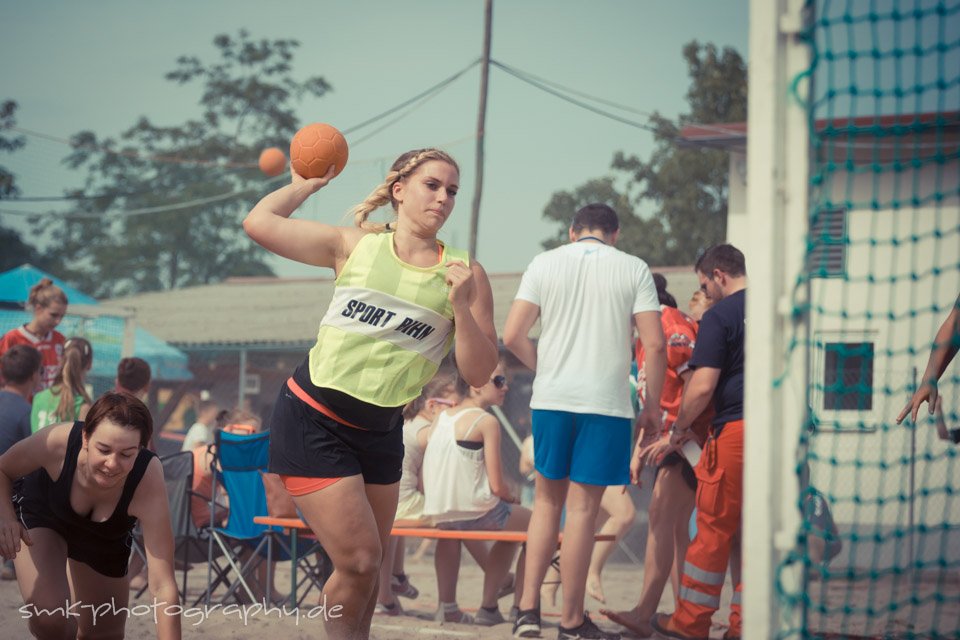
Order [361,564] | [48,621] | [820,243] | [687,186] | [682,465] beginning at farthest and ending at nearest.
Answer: [687,186] → [682,465] → [48,621] → [361,564] → [820,243]

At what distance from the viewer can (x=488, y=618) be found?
668 centimetres

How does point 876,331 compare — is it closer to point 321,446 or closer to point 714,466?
point 714,466

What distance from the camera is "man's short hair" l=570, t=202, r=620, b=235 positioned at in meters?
6.21

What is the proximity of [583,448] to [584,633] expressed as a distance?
956 mm

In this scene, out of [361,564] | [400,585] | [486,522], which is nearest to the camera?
[361,564]

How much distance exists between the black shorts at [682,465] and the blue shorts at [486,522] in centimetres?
119

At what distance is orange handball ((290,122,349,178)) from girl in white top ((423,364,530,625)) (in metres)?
2.83

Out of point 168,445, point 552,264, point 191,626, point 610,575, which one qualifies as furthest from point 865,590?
point 168,445

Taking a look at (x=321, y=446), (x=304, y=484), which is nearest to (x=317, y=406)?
(x=321, y=446)

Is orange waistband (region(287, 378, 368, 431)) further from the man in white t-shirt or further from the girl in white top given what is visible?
the girl in white top

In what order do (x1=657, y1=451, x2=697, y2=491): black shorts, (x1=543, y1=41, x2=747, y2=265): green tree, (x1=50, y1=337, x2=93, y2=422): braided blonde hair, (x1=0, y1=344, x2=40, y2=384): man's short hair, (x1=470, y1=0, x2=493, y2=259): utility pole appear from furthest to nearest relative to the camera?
(x1=543, y1=41, x2=747, y2=265): green tree
(x1=470, y1=0, x2=493, y2=259): utility pole
(x1=50, y1=337, x2=93, y2=422): braided blonde hair
(x1=0, y1=344, x2=40, y2=384): man's short hair
(x1=657, y1=451, x2=697, y2=491): black shorts

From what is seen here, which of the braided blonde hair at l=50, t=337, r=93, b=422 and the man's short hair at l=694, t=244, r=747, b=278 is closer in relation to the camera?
the man's short hair at l=694, t=244, r=747, b=278

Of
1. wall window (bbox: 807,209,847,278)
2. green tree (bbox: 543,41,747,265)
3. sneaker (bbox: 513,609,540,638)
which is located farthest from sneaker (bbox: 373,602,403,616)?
green tree (bbox: 543,41,747,265)

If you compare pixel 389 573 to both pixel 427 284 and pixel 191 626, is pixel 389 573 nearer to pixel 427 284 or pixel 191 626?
pixel 191 626
